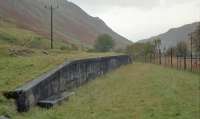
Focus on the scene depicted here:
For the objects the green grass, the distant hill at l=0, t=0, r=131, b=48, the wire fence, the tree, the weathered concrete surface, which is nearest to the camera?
the green grass

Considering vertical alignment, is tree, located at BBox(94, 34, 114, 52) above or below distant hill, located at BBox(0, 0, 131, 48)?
below

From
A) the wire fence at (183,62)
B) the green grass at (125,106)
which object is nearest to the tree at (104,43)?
the wire fence at (183,62)

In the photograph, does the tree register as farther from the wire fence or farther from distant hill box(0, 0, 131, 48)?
the wire fence

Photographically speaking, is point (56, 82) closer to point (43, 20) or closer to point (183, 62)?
point (183, 62)

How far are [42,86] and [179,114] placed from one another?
398 cm

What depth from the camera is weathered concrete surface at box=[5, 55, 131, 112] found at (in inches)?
359

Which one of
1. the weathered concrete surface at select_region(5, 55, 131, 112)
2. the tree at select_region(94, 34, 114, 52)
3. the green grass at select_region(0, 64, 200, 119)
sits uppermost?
the tree at select_region(94, 34, 114, 52)

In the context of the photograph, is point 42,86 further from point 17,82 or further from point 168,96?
point 168,96

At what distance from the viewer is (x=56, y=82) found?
12.0 metres

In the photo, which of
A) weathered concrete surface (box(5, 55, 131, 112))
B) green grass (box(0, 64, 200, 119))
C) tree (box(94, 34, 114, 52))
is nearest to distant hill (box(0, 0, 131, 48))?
tree (box(94, 34, 114, 52))

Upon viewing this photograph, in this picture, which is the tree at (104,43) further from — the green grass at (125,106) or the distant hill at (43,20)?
the green grass at (125,106)

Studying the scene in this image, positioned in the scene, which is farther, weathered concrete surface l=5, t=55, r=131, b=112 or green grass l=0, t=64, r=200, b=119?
weathered concrete surface l=5, t=55, r=131, b=112

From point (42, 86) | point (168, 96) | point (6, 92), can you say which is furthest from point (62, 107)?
point (168, 96)

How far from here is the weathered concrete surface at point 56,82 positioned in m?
9.12
